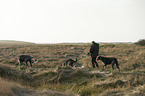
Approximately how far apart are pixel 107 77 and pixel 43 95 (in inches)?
157

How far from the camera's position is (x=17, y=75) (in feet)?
22.8

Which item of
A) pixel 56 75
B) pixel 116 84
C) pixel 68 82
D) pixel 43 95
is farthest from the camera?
pixel 56 75

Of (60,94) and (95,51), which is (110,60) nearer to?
(95,51)

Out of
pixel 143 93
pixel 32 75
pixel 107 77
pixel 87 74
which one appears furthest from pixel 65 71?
pixel 143 93

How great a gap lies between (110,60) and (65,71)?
360 cm

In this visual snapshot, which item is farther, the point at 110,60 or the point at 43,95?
the point at 110,60

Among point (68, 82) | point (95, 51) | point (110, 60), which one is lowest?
point (68, 82)

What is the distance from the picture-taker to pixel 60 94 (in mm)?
4547

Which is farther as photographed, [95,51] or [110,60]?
[95,51]

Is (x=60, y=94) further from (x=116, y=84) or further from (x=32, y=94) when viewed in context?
(x=116, y=84)

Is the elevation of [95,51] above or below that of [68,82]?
above

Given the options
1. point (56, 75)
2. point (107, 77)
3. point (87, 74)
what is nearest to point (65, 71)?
point (56, 75)

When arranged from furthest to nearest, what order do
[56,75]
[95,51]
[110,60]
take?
[95,51], [110,60], [56,75]

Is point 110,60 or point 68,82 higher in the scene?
point 110,60
